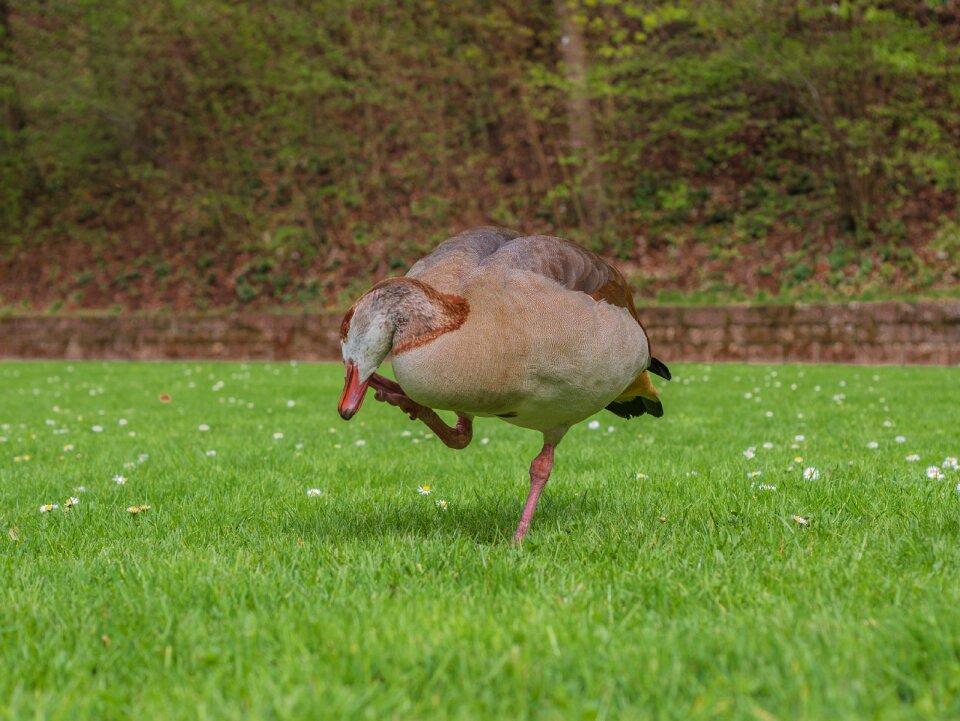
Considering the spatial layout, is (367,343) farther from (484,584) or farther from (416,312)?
(484,584)

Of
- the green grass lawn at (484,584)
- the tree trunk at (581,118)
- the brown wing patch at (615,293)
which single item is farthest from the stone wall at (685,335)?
the brown wing patch at (615,293)

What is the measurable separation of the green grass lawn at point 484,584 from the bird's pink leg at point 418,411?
0.40 metres

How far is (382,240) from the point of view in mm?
20547

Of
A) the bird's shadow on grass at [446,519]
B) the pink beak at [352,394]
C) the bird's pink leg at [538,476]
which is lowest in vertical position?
the bird's shadow on grass at [446,519]

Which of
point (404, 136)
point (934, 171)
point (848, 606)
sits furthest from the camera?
point (404, 136)

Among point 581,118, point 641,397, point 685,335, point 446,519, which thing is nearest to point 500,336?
point 446,519

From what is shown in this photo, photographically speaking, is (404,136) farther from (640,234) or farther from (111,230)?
(111,230)

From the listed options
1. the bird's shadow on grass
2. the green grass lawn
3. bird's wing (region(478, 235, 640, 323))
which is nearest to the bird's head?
bird's wing (region(478, 235, 640, 323))

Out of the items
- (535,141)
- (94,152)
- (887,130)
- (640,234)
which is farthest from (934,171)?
(94,152)

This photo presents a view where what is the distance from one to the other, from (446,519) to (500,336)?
129cm

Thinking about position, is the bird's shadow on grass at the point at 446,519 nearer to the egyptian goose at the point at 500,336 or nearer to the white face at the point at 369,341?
the egyptian goose at the point at 500,336

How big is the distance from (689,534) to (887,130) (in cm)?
1496

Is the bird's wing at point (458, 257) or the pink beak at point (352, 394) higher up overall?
the bird's wing at point (458, 257)

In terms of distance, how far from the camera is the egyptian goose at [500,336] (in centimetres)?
313
